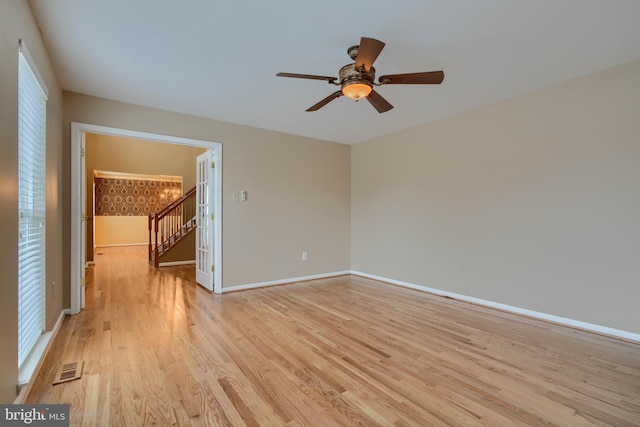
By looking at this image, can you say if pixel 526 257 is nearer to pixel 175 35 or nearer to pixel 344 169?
pixel 344 169

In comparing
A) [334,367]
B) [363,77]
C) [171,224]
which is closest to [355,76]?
[363,77]

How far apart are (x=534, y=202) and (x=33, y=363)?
183 inches

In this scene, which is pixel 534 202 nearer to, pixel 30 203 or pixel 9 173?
pixel 9 173

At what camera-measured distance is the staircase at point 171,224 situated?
6855 millimetres

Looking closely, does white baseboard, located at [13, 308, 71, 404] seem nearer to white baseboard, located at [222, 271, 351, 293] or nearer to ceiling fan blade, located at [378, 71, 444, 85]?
white baseboard, located at [222, 271, 351, 293]

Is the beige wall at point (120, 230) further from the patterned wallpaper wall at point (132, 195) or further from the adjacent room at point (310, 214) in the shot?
the adjacent room at point (310, 214)

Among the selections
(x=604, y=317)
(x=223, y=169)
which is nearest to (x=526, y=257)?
(x=604, y=317)

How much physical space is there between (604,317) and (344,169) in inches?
160

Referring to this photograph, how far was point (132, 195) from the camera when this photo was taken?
9523 mm

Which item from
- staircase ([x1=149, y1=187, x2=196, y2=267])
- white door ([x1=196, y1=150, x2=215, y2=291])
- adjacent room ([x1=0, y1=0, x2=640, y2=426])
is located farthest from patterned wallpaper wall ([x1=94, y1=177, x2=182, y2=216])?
white door ([x1=196, y1=150, x2=215, y2=291])

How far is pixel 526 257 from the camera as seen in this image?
11.1 ft

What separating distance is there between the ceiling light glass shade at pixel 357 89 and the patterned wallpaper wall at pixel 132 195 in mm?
8607

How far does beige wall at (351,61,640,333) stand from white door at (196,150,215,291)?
2863mm

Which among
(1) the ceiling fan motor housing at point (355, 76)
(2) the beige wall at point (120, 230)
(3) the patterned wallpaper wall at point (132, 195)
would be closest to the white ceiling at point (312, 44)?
(1) the ceiling fan motor housing at point (355, 76)
